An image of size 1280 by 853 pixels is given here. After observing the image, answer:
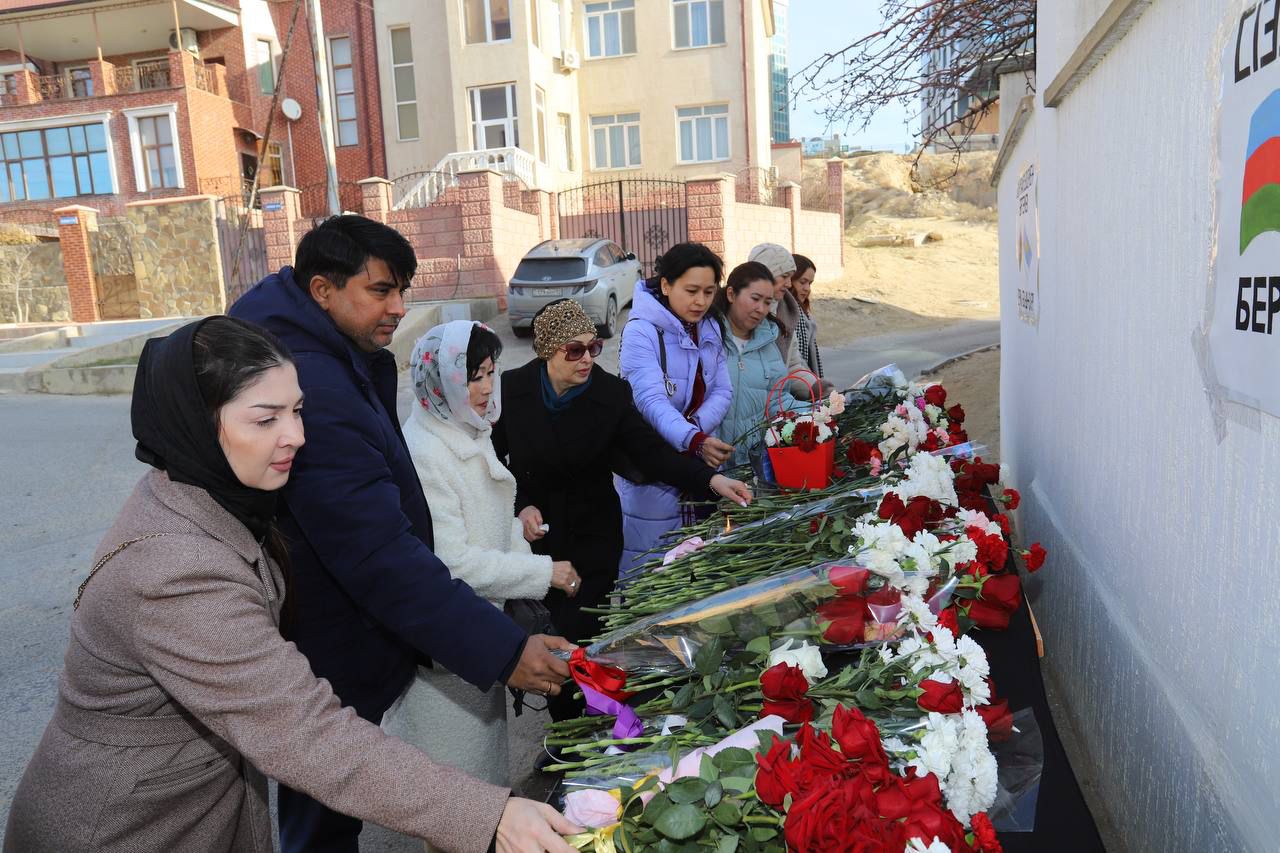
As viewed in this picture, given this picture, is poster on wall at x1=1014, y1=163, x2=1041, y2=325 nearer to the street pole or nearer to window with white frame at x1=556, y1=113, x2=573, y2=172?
the street pole

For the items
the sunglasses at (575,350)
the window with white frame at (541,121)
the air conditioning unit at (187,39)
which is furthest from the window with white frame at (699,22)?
the sunglasses at (575,350)

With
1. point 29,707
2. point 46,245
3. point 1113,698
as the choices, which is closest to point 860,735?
point 1113,698

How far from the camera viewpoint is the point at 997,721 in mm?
1666

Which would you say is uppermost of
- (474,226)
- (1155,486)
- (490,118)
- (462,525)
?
(490,118)

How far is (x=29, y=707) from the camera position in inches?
163

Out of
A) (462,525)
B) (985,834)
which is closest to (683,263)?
(462,525)

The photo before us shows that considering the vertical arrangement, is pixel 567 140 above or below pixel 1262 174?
above

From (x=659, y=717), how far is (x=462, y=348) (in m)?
1.16

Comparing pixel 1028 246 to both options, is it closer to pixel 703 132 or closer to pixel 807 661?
pixel 807 661

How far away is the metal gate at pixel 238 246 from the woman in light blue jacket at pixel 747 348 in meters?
19.2

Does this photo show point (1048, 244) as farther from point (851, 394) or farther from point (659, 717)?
point (659, 717)

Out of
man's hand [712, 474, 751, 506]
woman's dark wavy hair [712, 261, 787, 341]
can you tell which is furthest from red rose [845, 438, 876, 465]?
woman's dark wavy hair [712, 261, 787, 341]

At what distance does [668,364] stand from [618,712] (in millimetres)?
2190

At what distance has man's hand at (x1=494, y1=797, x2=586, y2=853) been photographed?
4.90 feet
